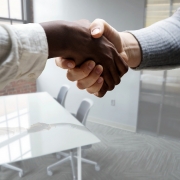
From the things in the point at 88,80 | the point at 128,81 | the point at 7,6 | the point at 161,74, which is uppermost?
the point at 7,6

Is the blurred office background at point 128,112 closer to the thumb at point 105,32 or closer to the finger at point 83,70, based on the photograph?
the finger at point 83,70

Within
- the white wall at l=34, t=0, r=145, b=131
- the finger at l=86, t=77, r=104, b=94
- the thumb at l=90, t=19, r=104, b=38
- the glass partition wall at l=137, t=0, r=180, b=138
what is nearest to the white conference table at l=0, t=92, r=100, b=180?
the finger at l=86, t=77, r=104, b=94

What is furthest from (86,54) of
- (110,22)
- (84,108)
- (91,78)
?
(110,22)

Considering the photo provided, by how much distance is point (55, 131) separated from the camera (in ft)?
6.15

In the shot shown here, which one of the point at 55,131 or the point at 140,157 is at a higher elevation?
the point at 55,131

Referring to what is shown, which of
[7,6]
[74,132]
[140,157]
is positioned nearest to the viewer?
[74,132]

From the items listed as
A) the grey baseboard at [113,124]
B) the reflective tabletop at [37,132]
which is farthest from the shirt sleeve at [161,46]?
the grey baseboard at [113,124]

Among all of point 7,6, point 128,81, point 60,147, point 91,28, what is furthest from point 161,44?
point 7,6

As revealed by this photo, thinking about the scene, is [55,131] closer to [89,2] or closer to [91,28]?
[91,28]

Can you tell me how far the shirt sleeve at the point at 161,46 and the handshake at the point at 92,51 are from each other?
0.13 feet

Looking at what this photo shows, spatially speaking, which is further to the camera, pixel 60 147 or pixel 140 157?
pixel 140 157

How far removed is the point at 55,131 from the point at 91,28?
1259 mm

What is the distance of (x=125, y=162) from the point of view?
257cm

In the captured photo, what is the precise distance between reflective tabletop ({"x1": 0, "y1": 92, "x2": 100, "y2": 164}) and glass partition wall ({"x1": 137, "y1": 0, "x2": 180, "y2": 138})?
65.1 inches
